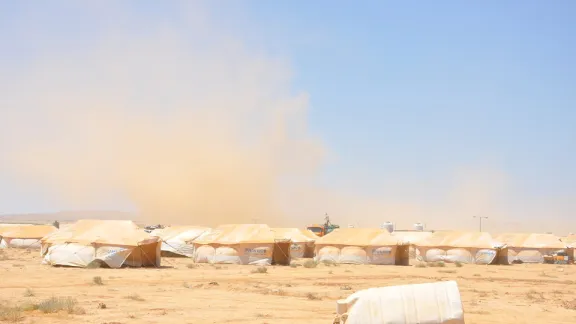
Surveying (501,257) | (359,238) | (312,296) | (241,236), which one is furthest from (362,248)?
(312,296)

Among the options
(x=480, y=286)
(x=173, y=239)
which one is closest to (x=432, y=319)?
(x=480, y=286)

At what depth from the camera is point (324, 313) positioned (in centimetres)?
1678

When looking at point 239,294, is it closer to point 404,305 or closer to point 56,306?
point 56,306

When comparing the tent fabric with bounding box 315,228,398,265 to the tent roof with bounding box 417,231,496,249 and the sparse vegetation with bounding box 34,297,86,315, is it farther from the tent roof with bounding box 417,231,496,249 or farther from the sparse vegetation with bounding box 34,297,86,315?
the sparse vegetation with bounding box 34,297,86,315

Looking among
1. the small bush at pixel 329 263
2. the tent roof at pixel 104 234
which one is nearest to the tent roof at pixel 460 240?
the small bush at pixel 329 263

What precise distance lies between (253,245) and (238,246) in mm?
841

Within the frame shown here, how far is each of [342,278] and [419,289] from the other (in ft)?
56.9

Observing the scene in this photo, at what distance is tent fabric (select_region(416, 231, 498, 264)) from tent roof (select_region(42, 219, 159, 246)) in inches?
815

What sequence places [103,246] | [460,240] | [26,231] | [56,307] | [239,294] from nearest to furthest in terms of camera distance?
1. [56,307]
2. [239,294]
3. [103,246]
4. [460,240]
5. [26,231]

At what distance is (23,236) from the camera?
2165 inches

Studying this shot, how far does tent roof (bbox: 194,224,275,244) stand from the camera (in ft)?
124

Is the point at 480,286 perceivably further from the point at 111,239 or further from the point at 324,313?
the point at 111,239

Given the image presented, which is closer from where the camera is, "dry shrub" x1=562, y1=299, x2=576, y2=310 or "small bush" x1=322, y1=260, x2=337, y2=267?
"dry shrub" x1=562, y1=299, x2=576, y2=310

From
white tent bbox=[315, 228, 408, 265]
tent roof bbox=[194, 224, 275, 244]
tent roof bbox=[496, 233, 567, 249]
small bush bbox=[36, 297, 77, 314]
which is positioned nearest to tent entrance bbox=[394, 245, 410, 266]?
white tent bbox=[315, 228, 408, 265]
